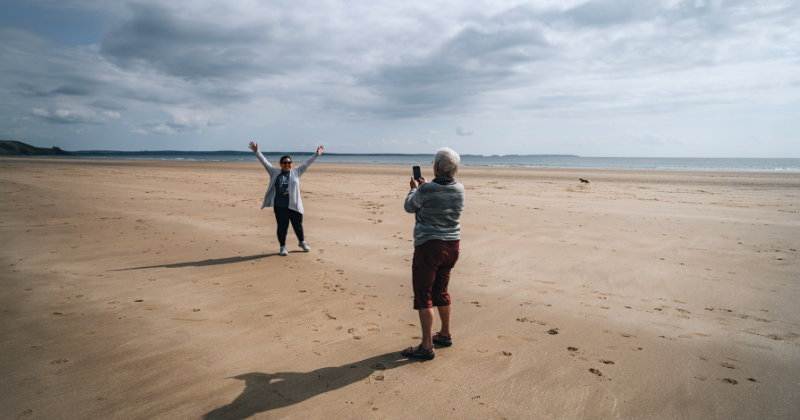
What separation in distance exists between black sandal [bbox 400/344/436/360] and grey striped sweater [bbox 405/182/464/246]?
1.06m

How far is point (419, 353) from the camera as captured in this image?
3.66 metres

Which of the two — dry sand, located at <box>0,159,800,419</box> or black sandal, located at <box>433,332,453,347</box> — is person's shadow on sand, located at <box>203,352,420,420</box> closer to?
dry sand, located at <box>0,159,800,419</box>

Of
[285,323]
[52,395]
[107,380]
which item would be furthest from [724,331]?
[52,395]

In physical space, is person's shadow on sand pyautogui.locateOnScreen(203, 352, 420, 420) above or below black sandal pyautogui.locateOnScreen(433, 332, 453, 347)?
below

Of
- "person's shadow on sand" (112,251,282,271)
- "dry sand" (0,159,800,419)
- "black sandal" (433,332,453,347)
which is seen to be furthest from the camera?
"person's shadow on sand" (112,251,282,271)

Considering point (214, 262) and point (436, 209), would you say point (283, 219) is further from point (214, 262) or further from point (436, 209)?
point (436, 209)

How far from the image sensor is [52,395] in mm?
3029

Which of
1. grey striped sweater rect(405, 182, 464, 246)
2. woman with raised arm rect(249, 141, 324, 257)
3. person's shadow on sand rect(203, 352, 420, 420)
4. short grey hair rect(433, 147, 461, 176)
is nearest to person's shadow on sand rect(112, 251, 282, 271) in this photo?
woman with raised arm rect(249, 141, 324, 257)

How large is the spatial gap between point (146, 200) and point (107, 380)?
42.1 ft

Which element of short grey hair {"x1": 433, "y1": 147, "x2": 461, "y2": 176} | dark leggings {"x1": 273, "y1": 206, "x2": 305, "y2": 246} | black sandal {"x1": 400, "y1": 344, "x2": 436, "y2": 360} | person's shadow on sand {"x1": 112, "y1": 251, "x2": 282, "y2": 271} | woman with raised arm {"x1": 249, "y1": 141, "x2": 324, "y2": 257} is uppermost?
short grey hair {"x1": 433, "y1": 147, "x2": 461, "y2": 176}

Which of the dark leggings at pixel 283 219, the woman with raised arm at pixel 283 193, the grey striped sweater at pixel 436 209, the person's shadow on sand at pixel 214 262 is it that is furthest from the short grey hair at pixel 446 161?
the person's shadow on sand at pixel 214 262

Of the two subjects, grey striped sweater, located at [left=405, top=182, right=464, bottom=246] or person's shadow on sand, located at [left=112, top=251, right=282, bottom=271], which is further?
person's shadow on sand, located at [left=112, top=251, right=282, bottom=271]

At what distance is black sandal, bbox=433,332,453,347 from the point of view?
393cm

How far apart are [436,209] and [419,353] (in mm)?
1415
